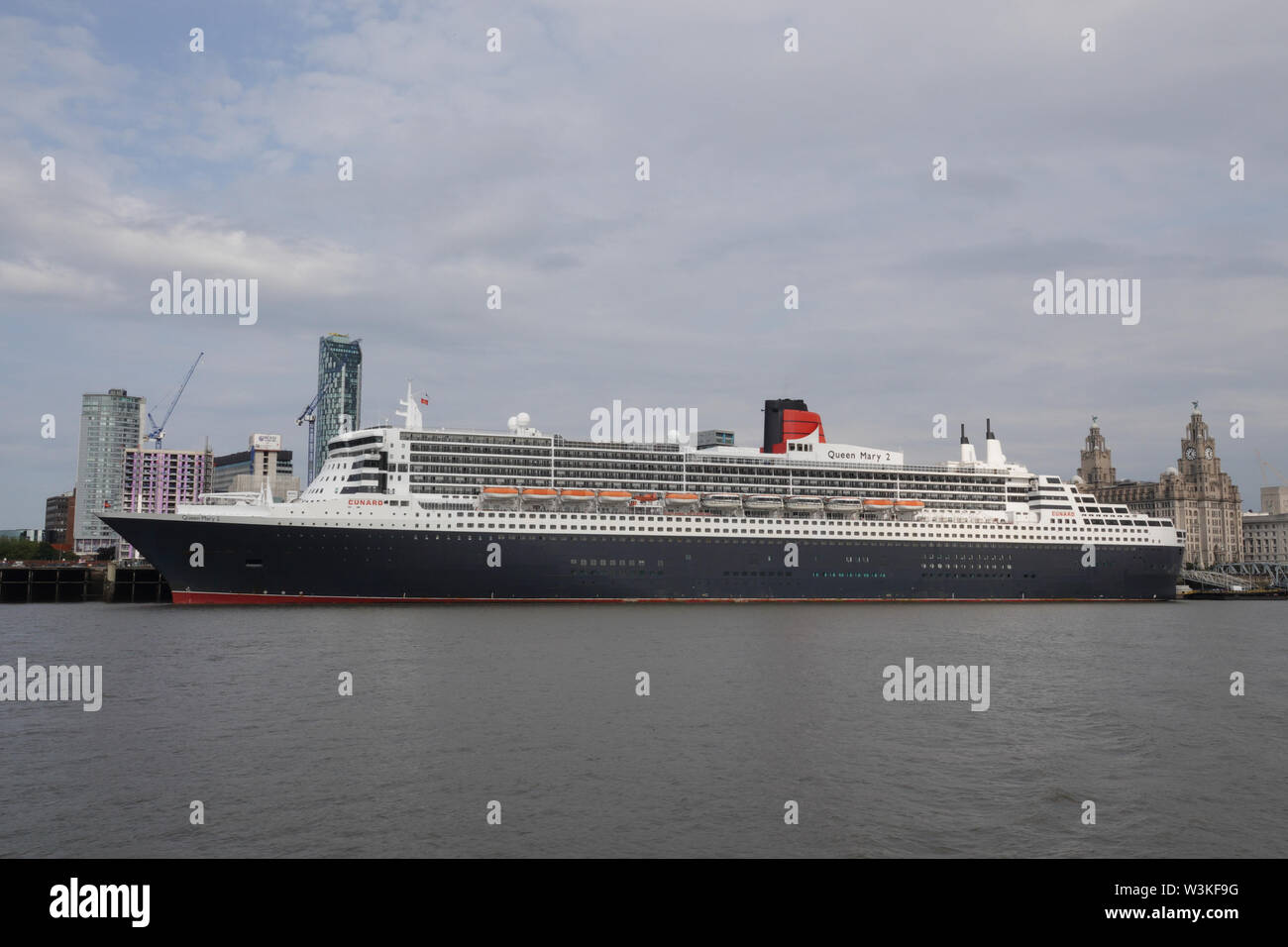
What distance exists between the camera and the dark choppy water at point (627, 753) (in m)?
17.1

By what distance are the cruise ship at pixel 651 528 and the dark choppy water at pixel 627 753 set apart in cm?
1893

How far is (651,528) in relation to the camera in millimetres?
71688

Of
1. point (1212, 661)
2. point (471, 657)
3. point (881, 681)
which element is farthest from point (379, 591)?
point (1212, 661)

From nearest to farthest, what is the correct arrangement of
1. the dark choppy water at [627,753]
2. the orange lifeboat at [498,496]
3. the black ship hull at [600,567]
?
1. the dark choppy water at [627,753]
2. the black ship hull at [600,567]
3. the orange lifeboat at [498,496]

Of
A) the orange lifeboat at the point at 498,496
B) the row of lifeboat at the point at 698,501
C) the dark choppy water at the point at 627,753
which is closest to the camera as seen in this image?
the dark choppy water at the point at 627,753

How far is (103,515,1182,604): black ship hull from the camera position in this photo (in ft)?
202

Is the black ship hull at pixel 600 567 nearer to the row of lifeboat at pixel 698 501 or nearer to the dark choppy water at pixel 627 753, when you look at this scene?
the row of lifeboat at pixel 698 501

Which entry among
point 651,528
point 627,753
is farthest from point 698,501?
point 627,753

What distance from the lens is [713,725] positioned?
1019 inches

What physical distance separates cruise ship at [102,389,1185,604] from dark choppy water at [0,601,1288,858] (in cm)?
1893

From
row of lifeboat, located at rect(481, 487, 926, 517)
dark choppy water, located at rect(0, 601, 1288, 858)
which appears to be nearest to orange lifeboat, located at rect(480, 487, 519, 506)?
row of lifeboat, located at rect(481, 487, 926, 517)

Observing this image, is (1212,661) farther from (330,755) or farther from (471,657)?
(330,755)

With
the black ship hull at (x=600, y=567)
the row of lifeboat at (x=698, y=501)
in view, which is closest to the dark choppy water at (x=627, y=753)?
the black ship hull at (x=600, y=567)
